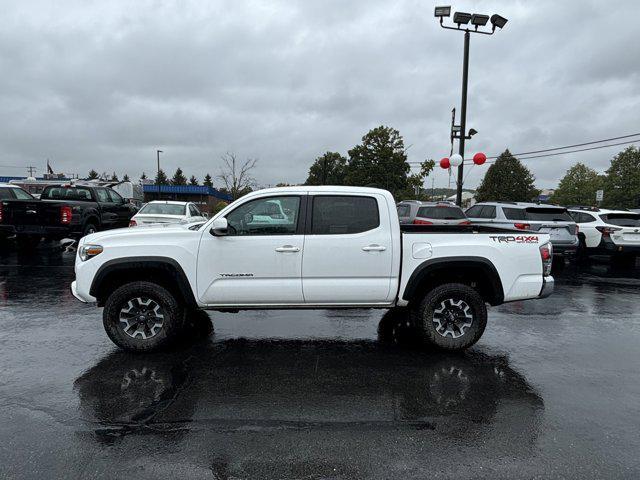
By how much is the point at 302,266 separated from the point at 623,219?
11.5m

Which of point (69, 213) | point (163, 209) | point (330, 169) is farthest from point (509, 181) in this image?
point (69, 213)

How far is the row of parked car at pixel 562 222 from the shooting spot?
38.4ft

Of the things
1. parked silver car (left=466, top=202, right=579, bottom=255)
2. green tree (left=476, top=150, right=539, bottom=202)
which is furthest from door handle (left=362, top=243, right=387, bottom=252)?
green tree (left=476, top=150, right=539, bottom=202)

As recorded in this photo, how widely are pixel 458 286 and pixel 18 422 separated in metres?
4.26

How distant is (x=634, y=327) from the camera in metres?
6.36

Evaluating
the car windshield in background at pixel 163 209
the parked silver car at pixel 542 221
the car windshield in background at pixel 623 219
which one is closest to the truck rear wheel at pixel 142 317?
the parked silver car at pixel 542 221

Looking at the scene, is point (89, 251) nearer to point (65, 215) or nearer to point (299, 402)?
point (299, 402)

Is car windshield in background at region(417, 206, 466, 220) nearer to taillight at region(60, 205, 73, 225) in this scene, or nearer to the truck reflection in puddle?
the truck reflection in puddle

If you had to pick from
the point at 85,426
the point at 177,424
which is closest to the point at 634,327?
the point at 177,424

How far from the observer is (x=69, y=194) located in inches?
557

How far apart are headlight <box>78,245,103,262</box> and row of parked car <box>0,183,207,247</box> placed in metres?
8.30

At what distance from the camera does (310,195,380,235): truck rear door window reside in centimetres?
493

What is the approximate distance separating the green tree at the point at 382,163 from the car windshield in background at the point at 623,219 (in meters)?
50.6

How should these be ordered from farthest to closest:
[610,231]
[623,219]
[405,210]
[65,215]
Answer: [405,210] → [623,219] → [610,231] → [65,215]
